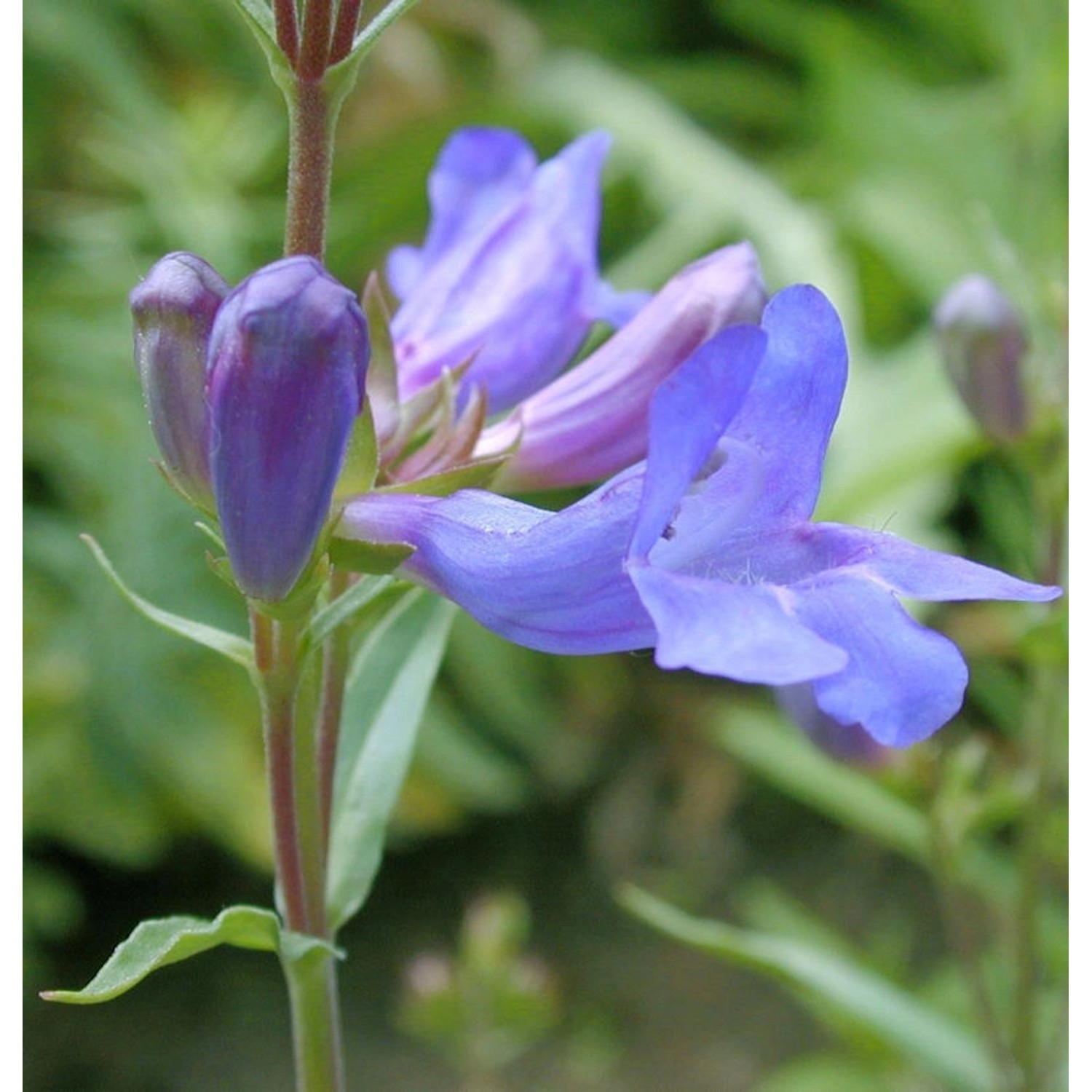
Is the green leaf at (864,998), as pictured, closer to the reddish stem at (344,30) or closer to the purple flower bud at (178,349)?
the purple flower bud at (178,349)

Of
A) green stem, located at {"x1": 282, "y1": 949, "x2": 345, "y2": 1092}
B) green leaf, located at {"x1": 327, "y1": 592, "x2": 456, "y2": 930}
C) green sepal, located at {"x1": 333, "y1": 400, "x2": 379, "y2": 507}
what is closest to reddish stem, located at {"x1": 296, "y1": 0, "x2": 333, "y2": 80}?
green sepal, located at {"x1": 333, "y1": 400, "x2": 379, "y2": 507}

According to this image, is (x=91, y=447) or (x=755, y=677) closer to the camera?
(x=755, y=677)

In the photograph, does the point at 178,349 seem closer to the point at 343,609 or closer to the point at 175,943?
the point at 343,609

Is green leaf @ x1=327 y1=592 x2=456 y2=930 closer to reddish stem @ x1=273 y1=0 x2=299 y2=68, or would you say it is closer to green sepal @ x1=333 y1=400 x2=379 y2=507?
green sepal @ x1=333 y1=400 x2=379 y2=507

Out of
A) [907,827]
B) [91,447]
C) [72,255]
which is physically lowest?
[907,827]

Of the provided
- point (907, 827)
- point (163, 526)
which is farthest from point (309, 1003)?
point (163, 526)

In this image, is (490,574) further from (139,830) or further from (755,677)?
(139,830)
